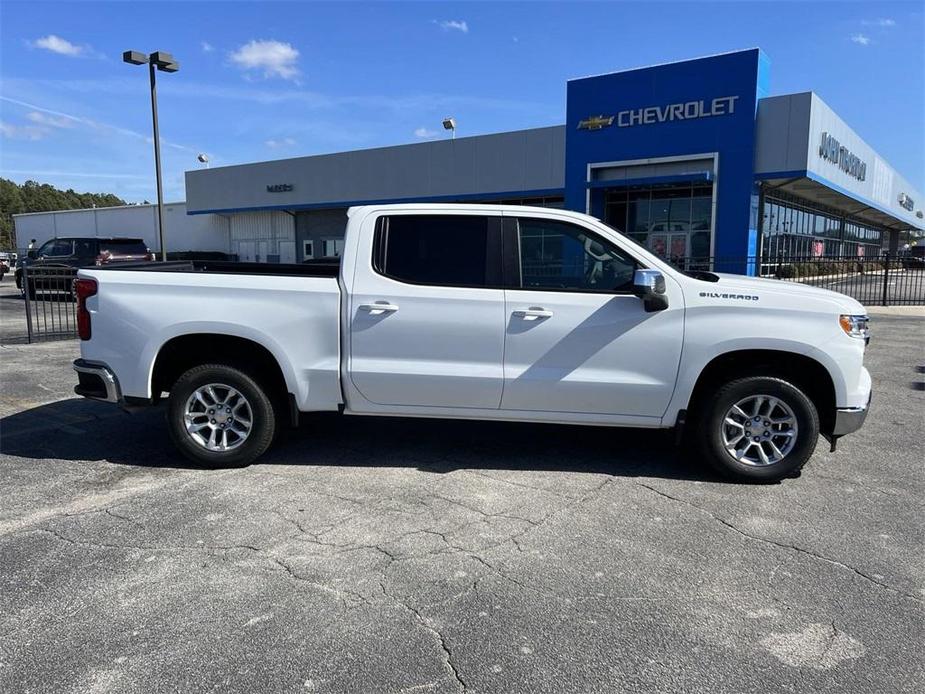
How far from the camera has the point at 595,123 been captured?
1037 inches

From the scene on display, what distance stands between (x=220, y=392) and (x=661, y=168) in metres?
23.5

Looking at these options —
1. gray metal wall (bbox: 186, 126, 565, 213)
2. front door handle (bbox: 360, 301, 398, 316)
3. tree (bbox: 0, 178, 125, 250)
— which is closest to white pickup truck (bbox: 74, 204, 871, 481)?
front door handle (bbox: 360, 301, 398, 316)

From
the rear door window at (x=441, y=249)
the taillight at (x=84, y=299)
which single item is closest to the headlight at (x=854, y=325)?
the rear door window at (x=441, y=249)

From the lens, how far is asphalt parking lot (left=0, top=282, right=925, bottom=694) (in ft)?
9.27

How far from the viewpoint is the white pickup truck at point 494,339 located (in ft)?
16.1

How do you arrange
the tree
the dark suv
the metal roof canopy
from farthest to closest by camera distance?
1. the tree
2. the metal roof canopy
3. the dark suv

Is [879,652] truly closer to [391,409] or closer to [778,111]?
[391,409]

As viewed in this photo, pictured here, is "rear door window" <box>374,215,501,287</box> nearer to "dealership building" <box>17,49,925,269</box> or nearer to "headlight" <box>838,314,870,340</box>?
"headlight" <box>838,314,870,340</box>

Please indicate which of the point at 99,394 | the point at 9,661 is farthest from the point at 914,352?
the point at 9,661

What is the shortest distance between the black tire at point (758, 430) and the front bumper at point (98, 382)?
4481 millimetres

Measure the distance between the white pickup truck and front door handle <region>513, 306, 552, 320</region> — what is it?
10 mm

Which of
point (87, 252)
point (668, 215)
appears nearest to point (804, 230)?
point (668, 215)

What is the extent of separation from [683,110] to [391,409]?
22708mm

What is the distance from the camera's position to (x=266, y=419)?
5195 millimetres
